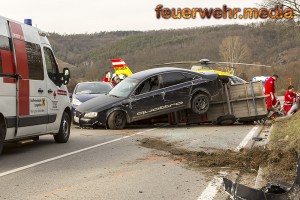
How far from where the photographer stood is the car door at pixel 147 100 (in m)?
14.0

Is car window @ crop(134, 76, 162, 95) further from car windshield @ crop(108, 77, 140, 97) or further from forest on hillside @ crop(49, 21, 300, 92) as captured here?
forest on hillside @ crop(49, 21, 300, 92)

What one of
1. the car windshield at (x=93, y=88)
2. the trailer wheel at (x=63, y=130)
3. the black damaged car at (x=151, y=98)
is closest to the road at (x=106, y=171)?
the trailer wheel at (x=63, y=130)

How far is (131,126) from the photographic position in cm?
1505

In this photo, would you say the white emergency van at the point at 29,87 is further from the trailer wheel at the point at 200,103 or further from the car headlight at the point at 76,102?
the car headlight at the point at 76,102

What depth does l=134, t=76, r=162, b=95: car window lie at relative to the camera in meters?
14.2

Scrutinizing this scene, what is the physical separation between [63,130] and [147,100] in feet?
13.3

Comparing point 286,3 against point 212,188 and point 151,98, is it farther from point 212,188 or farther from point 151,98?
point 212,188

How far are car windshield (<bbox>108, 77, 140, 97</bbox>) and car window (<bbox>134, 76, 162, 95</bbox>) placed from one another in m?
0.22

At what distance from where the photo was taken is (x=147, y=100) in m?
14.0

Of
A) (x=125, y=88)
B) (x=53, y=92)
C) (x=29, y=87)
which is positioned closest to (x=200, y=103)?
(x=125, y=88)

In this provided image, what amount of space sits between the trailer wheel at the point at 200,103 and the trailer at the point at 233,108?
1.33 ft

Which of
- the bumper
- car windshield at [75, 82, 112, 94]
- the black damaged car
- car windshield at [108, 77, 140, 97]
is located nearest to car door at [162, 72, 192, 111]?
the black damaged car

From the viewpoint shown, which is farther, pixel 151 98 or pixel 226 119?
pixel 226 119

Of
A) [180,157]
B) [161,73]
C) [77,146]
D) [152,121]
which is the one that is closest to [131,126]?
[152,121]
